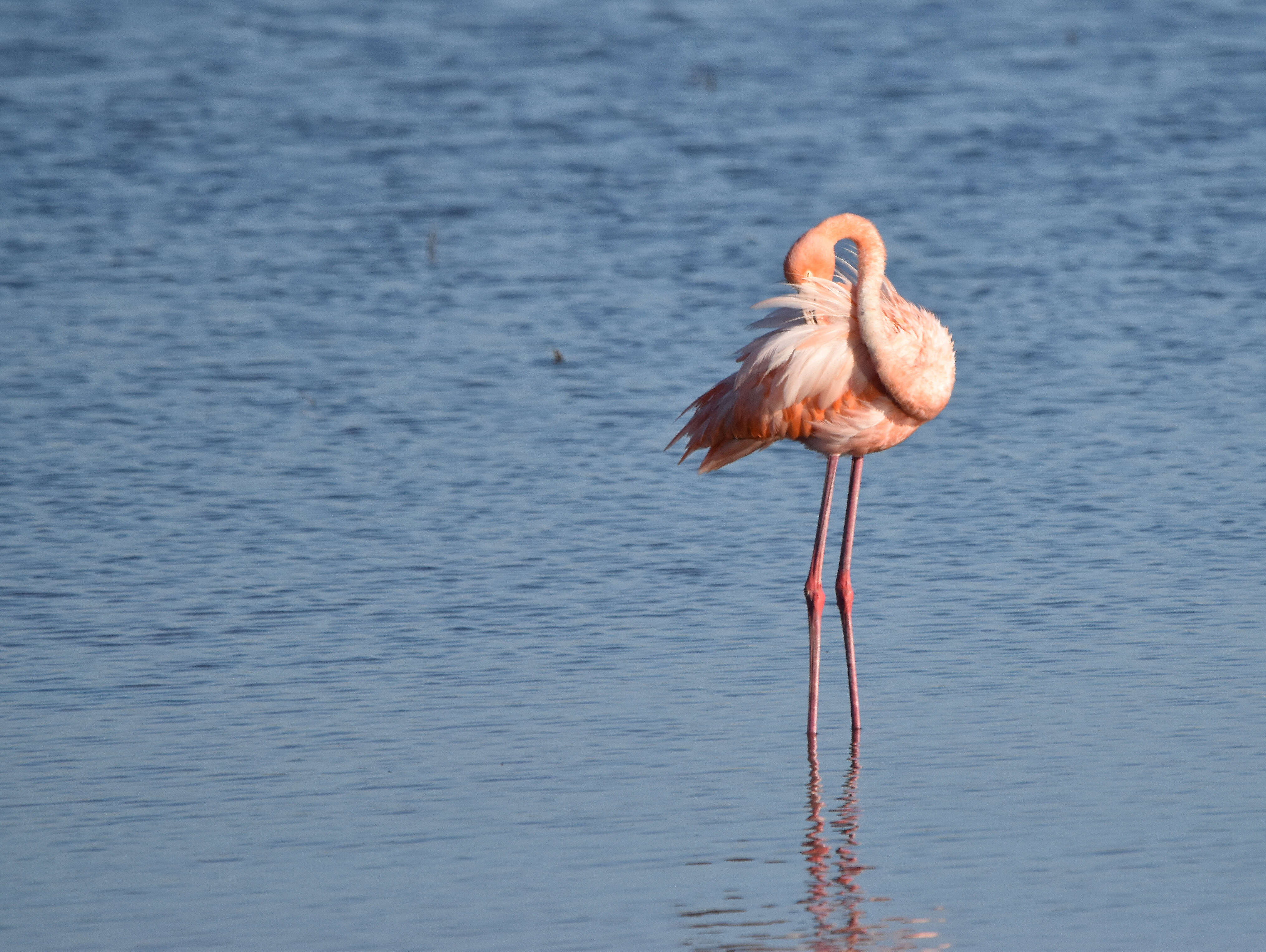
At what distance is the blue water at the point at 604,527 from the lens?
5637 millimetres

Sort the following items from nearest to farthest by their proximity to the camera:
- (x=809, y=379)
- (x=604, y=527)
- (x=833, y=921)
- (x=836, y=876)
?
(x=833, y=921), (x=836, y=876), (x=809, y=379), (x=604, y=527)

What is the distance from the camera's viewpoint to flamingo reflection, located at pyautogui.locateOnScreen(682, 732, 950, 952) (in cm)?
510

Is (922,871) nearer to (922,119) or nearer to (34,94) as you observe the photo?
(922,119)

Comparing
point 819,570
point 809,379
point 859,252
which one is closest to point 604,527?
point 819,570

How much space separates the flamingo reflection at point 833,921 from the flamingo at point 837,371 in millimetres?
1143

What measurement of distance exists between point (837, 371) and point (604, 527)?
2.49 m

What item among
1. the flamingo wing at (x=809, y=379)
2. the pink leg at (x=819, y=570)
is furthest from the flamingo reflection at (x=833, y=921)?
the flamingo wing at (x=809, y=379)

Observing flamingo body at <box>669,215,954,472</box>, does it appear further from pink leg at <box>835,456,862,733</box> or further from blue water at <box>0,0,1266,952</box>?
blue water at <box>0,0,1266,952</box>

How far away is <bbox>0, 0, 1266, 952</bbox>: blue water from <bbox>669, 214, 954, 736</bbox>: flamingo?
83cm

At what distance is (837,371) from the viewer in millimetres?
7086

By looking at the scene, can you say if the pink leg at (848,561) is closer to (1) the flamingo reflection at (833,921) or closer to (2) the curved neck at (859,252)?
(2) the curved neck at (859,252)

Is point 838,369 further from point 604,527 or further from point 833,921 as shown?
point 604,527

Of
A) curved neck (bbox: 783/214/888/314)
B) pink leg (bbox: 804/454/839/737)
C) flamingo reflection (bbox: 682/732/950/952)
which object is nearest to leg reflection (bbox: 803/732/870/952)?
flamingo reflection (bbox: 682/732/950/952)

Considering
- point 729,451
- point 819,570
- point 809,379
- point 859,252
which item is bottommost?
point 819,570
